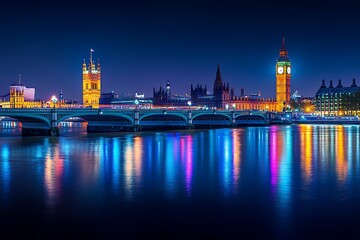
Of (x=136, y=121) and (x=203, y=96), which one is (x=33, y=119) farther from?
(x=203, y=96)

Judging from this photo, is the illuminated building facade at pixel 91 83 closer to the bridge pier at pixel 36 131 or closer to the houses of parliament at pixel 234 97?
the houses of parliament at pixel 234 97

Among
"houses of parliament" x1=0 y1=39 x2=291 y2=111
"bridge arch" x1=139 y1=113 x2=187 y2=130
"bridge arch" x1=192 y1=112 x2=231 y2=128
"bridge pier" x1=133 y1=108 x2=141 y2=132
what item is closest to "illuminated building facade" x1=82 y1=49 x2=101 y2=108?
"houses of parliament" x1=0 y1=39 x2=291 y2=111

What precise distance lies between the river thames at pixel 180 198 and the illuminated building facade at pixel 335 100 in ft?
372

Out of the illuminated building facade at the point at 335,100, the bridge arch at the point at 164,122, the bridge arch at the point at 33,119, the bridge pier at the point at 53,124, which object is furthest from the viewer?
the illuminated building facade at the point at 335,100

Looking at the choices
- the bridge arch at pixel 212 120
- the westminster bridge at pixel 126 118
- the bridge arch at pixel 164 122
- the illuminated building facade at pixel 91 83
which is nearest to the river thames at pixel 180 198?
the westminster bridge at pixel 126 118

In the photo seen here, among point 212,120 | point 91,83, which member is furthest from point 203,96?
point 212,120

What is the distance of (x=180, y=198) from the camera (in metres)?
18.0

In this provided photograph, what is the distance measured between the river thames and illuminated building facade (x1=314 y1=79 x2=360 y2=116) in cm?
11340

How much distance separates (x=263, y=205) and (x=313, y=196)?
2.82 m

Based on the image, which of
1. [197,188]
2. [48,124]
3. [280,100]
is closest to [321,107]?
[280,100]

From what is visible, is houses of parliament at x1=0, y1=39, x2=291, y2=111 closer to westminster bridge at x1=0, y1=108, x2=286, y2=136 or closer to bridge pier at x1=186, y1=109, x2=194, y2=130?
westminster bridge at x1=0, y1=108, x2=286, y2=136

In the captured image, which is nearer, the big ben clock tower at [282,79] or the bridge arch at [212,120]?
the bridge arch at [212,120]

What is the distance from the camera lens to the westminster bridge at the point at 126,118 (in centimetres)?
5703

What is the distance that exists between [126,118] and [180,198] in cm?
5145
